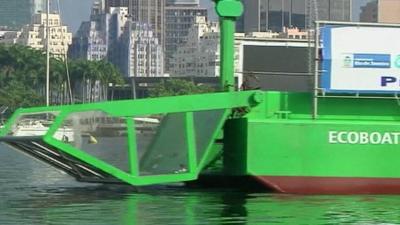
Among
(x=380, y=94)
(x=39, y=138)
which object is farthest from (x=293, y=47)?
(x=39, y=138)

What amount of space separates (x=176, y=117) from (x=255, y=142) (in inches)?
66.7

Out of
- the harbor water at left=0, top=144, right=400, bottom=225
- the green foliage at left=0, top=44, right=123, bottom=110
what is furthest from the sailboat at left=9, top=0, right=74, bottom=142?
the green foliage at left=0, top=44, right=123, bottom=110

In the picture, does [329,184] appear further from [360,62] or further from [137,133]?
[137,133]

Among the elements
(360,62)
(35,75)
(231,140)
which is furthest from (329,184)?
(35,75)

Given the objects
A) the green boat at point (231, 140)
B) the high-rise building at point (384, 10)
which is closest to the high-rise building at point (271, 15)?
the high-rise building at point (384, 10)

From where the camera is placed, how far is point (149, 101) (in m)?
19.6

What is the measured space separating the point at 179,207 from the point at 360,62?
17.1ft

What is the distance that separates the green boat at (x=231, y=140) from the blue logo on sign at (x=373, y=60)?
761 millimetres

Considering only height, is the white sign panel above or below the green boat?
above

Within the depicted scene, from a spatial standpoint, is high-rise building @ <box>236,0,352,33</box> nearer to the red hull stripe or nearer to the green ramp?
the red hull stripe

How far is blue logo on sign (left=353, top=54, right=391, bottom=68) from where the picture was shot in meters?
20.5

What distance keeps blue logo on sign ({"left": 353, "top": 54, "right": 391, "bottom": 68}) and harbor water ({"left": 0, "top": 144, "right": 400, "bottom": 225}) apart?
2745mm

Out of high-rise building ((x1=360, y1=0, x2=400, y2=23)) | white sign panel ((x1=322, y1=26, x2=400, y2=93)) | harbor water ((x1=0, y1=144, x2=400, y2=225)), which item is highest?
high-rise building ((x1=360, y1=0, x2=400, y2=23))

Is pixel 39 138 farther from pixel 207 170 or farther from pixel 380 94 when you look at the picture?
pixel 380 94
